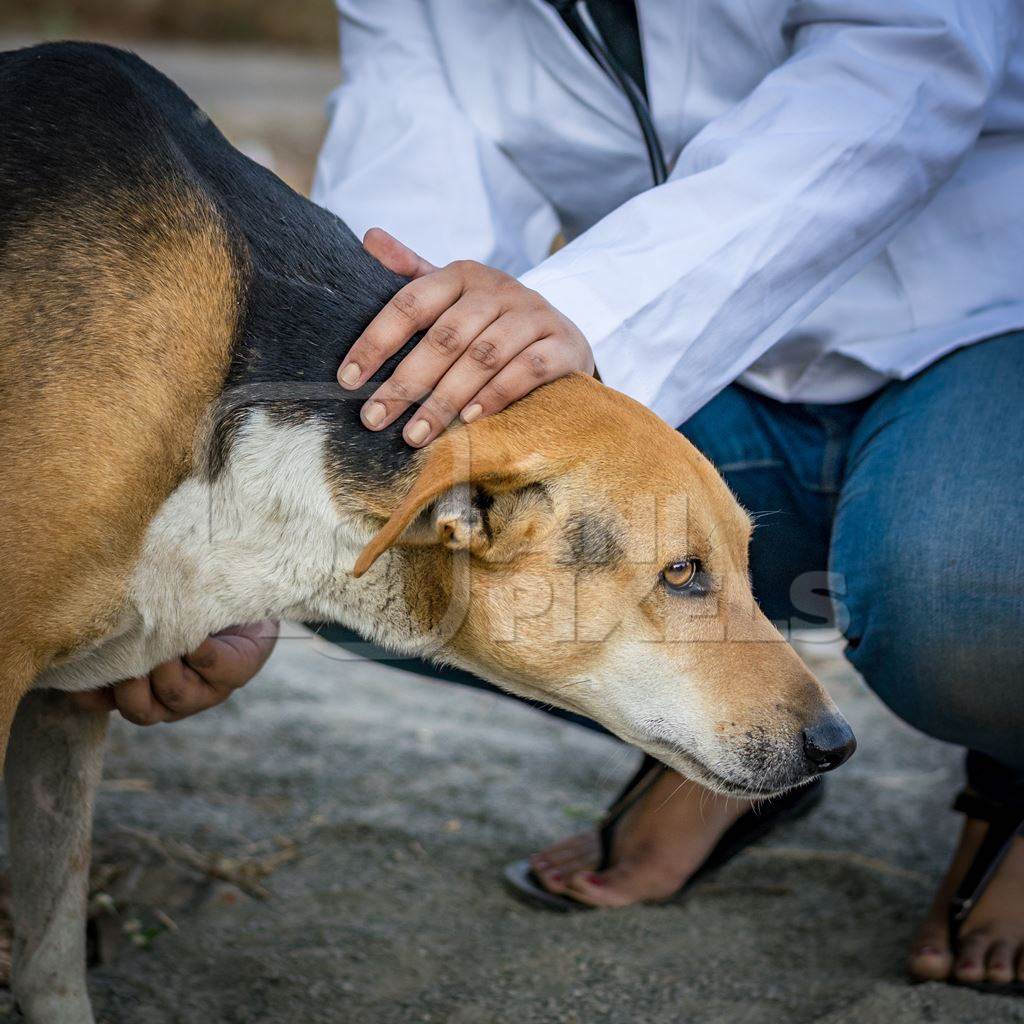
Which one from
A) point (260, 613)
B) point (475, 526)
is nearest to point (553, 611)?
point (475, 526)

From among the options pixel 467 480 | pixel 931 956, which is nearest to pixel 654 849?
pixel 931 956

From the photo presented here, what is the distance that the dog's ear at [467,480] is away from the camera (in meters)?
2.22

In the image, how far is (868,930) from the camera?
3.21 m

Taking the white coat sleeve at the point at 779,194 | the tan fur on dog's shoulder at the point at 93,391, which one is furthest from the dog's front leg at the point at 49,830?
the white coat sleeve at the point at 779,194

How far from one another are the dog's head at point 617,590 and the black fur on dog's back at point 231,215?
0.21 m

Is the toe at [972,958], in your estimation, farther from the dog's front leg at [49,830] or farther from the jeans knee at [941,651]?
the dog's front leg at [49,830]

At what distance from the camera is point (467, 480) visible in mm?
2232

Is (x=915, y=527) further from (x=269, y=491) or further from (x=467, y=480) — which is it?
(x=269, y=491)

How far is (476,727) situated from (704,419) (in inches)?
67.1

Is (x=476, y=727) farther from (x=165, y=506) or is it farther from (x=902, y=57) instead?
Answer: (x=902, y=57)

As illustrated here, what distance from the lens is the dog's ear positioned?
2217mm

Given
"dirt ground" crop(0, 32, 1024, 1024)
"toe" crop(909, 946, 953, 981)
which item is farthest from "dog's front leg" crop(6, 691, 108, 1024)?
"toe" crop(909, 946, 953, 981)

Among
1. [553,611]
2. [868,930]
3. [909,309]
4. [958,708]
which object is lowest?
[868,930]

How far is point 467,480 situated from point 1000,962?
176cm
